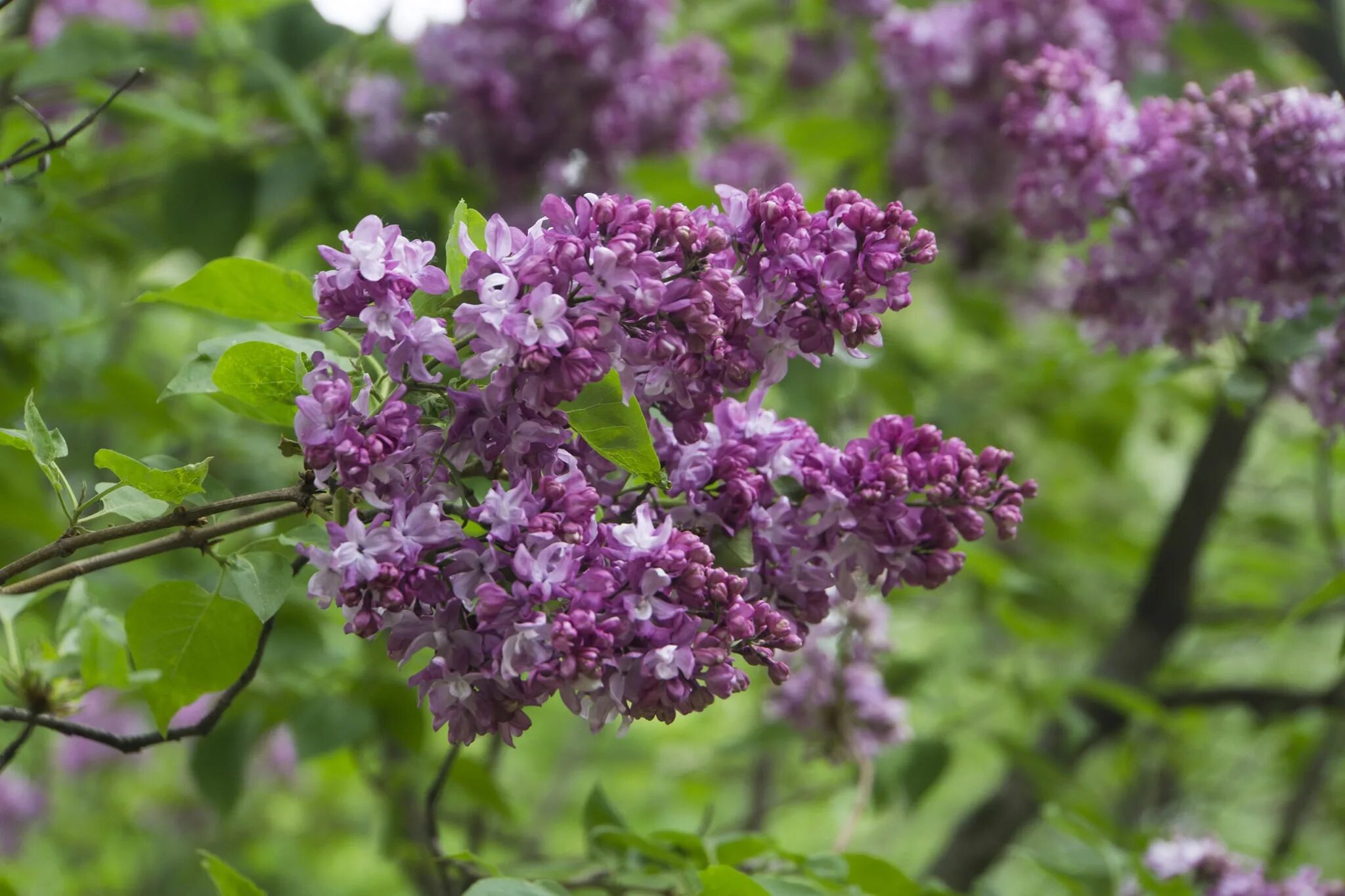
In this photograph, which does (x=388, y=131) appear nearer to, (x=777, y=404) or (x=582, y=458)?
(x=777, y=404)

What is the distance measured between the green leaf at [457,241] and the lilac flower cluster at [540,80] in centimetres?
138

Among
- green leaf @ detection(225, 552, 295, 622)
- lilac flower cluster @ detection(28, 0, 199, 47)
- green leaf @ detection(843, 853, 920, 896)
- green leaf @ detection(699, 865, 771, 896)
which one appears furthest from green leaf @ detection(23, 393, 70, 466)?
lilac flower cluster @ detection(28, 0, 199, 47)

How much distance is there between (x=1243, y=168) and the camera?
1474 mm

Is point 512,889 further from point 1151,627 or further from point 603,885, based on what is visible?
point 1151,627

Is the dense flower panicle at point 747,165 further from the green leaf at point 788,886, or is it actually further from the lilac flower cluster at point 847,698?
the green leaf at point 788,886

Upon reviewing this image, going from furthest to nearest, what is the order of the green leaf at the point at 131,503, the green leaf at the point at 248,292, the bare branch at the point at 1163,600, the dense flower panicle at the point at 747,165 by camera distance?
the dense flower panicle at the point at 747,165
the bare branch at the point at 1163,600
the green leaf at the point at 248,292
the green leaf at the point at 131,503

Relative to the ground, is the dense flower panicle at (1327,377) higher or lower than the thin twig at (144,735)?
higher

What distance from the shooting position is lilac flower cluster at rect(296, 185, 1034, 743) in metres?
0.91

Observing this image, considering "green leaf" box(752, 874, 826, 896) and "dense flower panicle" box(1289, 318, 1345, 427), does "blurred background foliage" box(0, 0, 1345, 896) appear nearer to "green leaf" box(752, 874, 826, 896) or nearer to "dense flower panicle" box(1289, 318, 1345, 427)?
"dense flower panicle" box(1289, 318, 1345, 427)

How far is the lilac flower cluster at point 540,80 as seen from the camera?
7.68 feet

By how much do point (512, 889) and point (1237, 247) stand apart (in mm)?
1131

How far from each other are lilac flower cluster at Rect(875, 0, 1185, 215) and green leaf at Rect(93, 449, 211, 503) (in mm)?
1874

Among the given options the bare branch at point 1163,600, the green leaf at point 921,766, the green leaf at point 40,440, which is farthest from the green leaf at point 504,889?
the bare branch at point 1163,600

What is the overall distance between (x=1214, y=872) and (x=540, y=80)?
178cm
